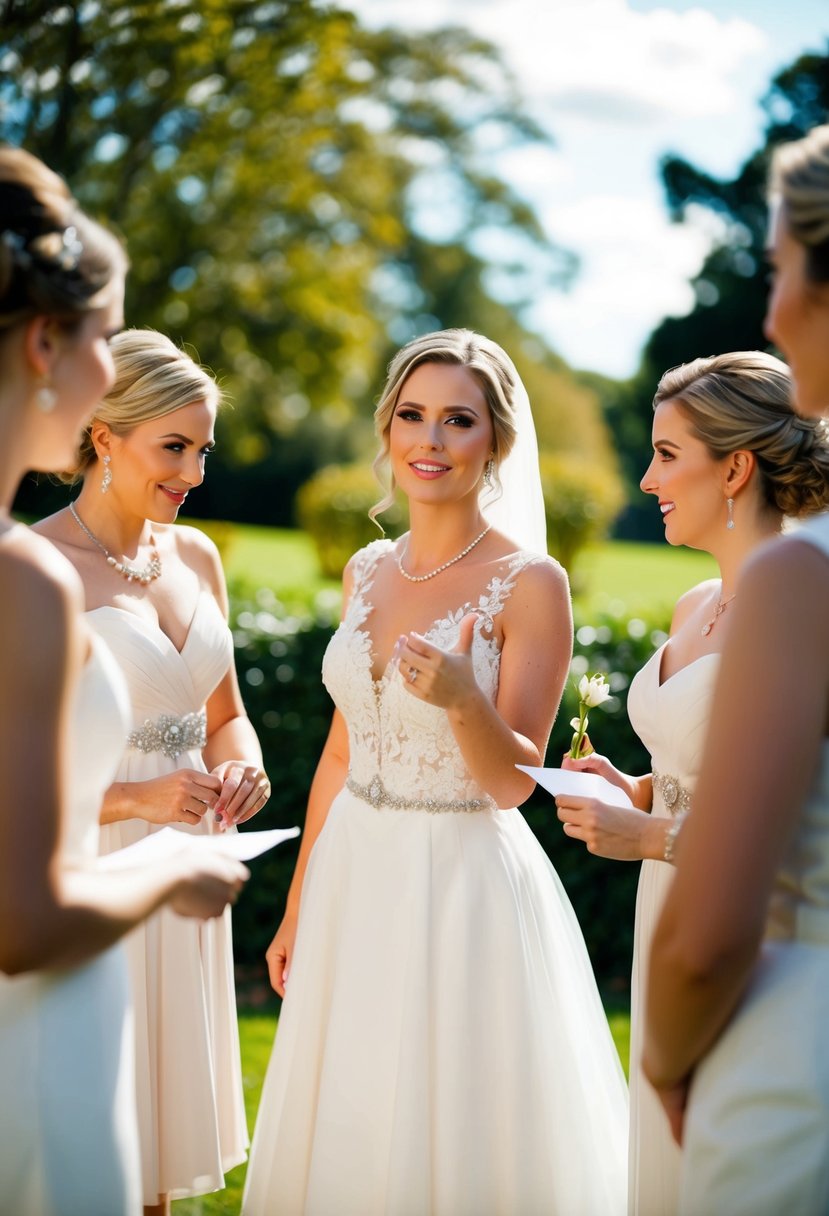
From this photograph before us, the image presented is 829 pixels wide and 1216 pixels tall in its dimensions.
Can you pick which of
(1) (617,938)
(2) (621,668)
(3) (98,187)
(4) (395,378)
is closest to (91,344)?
(4) (395,378)

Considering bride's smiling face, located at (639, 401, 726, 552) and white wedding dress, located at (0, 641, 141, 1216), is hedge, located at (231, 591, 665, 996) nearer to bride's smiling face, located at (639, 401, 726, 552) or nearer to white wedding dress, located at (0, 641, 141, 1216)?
bride's smiling face, located at (639, 401, 726, 552)

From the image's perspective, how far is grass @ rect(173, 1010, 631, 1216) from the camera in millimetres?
4742

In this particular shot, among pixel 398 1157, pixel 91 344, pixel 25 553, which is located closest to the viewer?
pixel 25 553

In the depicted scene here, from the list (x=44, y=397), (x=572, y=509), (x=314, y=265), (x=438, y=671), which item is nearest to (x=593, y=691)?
(x=438, y=671)

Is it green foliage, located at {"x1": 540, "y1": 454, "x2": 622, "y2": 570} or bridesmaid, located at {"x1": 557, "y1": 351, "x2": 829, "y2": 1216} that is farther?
green foliage, located at {"x1": 540, "y1": 454, "x2": 622, "y2": 570}

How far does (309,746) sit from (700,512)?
4061 mm

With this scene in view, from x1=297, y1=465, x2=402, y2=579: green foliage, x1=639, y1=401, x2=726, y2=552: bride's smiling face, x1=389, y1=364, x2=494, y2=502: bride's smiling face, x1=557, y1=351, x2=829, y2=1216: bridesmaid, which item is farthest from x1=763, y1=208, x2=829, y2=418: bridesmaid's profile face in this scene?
x1=297, y1=465, x2=402, y2=579: green foliage

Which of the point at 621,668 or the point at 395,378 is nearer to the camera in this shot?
the point at 395,378

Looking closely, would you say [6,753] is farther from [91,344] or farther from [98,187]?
[98,187]

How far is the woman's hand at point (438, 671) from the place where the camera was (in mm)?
3408

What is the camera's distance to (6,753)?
195 centimetres

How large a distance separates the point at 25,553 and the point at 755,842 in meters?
1.28

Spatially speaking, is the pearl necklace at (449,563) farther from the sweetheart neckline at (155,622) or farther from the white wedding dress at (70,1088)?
the white wedding dress at (70,1088)

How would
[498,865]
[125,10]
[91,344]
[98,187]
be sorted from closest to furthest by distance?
[91,344] < [498,865] < [125,10] < [98,187]
